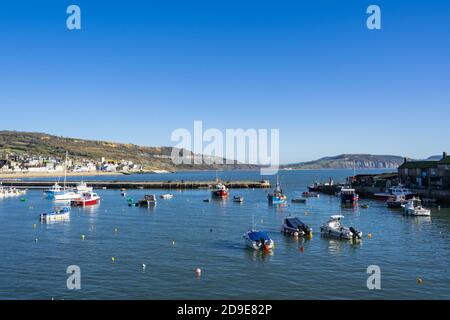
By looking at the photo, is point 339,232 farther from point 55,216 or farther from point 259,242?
point 55,216

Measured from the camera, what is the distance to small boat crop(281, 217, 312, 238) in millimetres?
51688

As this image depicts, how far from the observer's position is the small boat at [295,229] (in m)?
51.7

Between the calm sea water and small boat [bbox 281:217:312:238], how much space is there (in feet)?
4.47

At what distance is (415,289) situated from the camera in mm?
30922

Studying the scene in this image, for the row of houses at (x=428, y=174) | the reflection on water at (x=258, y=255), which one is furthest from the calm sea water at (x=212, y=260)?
the row of houses at (x=428, y=174)

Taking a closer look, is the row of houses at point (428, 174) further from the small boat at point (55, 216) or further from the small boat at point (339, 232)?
the small boat at point (55, 216)

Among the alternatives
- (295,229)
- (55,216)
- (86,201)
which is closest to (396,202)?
(295,229)

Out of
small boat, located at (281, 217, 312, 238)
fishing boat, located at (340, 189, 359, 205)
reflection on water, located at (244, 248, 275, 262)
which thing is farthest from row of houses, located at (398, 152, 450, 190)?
reflection on water, located at (244, 248, 275, 262)

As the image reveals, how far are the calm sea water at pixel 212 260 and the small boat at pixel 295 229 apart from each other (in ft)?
4.47

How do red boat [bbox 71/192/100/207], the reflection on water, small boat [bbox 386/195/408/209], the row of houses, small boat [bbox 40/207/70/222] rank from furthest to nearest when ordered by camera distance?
the row of houses, red boat [bbox 71/192/100/207], small boat [bbox 386/195/408/209], small boat [bbox 40/207/70/222], the reflection on water

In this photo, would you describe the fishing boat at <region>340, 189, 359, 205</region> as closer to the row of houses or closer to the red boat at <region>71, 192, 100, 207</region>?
the row of houses

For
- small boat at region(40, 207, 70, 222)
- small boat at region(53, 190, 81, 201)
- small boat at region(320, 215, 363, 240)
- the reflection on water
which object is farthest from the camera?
small boat at region(53, 190, 81, 201)
